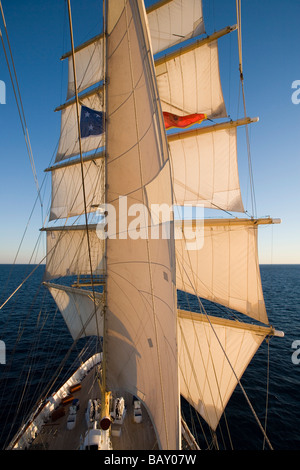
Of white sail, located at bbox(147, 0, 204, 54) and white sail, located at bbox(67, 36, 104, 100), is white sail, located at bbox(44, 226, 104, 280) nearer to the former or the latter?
white sail, located at bbox(67, 36, 104, 100)

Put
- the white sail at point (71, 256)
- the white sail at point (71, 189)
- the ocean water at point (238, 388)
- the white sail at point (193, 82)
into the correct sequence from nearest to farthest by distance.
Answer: the ocean water at point (238, 388) → the white sail at point (193, 82) → the white sail at point (71, 256) → the white sail at point (71, 189)

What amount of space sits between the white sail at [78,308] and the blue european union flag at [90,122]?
9.54 m

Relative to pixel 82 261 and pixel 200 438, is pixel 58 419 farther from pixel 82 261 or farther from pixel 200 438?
pixel 82 261

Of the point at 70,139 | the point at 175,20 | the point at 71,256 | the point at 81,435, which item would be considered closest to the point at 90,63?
the point at 70,139

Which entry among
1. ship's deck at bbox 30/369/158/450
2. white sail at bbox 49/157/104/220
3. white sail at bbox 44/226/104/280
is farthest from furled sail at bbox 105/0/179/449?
white sail at bbox 49/157/104/220

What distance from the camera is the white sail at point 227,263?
41.8 feet

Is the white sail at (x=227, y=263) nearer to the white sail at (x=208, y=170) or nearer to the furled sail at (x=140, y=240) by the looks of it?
the white sail at (x=208, y=170)

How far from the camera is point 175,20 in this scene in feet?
39.1

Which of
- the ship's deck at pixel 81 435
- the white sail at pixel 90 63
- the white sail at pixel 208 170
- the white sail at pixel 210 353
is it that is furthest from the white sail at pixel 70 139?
the ship's deck at pixel 81 435

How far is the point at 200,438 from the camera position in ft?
35.2

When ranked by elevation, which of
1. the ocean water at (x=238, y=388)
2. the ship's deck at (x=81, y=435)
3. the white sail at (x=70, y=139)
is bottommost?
the ocean water at (x=238, y=388)

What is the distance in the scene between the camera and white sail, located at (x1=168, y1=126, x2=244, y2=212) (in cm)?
1371
